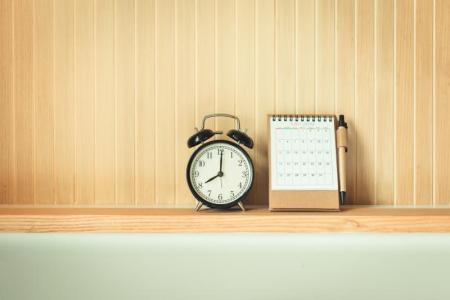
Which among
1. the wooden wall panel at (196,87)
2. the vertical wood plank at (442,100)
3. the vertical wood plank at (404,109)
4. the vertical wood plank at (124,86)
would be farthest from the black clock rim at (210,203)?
the vertical wood plank at (442,100)

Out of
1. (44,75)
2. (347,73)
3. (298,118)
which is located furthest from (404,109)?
(44,75)

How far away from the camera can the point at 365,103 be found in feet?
4.40

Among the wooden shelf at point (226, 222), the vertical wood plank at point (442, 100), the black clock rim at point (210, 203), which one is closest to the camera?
the wooden shelf at point (226, 222)

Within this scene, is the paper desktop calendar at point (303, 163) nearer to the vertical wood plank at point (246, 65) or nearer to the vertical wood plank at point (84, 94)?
the vertical wood plank at point (246, 65)

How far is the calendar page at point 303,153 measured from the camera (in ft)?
4.04

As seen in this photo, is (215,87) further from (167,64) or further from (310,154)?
(310,154)

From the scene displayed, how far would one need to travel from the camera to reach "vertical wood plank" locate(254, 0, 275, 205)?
53.0 inches

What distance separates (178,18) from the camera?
135 cm

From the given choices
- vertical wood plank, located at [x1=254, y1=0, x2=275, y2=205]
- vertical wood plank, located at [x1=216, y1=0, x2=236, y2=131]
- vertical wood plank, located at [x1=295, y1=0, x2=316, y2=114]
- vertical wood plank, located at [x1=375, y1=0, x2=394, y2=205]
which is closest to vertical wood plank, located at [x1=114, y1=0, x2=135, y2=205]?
vertical wood plank, located at [x1=216, y1=0, x2=236, y2=131]

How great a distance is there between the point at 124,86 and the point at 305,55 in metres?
0.56

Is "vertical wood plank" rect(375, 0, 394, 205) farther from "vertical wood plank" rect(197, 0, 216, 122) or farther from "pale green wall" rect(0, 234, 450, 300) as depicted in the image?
"vertical wood plank" rect(197, 0, 216, 122)

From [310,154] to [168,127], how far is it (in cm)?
43

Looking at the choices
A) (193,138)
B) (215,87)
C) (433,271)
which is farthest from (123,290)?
(433,271)

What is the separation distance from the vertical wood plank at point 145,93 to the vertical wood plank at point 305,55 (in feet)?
1.45
